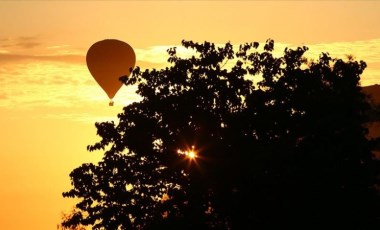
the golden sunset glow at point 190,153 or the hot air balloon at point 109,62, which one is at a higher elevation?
the hot air balloon at point 109,62

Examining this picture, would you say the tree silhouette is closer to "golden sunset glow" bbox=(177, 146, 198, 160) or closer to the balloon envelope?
"golden sunset glow" bbox=(177, 146, 198, 160)

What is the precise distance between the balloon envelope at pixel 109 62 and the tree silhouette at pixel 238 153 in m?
39.2

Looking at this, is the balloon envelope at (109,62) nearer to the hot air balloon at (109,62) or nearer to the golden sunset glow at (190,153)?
the hot air balloon at (109,62)

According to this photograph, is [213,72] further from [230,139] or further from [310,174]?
[310,174]

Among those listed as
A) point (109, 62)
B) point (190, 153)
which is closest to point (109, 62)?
point (109, 62)

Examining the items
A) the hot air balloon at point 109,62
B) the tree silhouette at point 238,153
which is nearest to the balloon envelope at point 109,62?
the hot air balloon at point 109,62

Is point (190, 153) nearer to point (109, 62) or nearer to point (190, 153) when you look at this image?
point (190, 153)

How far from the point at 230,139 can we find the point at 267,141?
1.93 meters

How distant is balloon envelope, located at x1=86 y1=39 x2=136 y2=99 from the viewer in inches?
3113

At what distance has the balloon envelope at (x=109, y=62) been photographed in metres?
79.1

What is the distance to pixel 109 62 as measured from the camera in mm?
78938

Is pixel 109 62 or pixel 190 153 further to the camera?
pixel 109 62

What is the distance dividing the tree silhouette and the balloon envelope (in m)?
39.2

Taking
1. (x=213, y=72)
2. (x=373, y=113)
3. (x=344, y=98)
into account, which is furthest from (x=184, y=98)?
(x=373, y=113)
